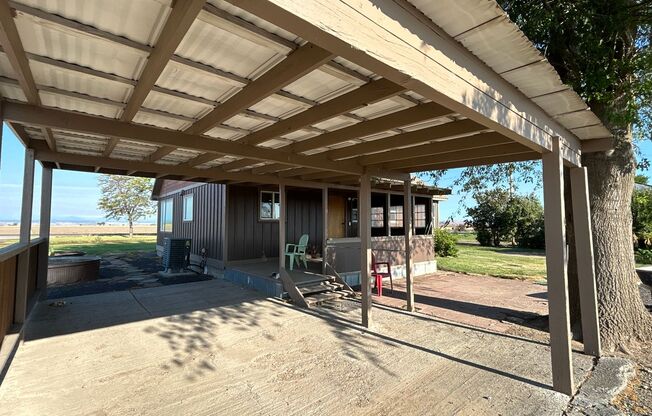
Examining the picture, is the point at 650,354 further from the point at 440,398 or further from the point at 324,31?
the point at 324,31

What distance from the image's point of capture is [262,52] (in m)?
2.01

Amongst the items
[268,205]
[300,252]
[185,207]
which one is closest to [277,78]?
[300,252]

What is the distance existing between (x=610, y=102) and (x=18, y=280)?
7.92 metres

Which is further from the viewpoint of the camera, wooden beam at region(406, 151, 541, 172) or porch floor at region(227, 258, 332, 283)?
porch floor at region(227, 258, 332, 283)

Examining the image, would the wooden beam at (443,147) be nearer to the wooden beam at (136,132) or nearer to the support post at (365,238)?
the support post at (365,238)

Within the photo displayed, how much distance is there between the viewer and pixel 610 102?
13.1 ft

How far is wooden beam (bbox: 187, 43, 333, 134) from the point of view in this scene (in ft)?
6.23

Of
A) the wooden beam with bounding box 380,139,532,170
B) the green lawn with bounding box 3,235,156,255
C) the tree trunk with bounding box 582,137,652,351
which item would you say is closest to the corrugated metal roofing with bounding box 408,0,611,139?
the wooden beam with bounding box 380,139,532,170

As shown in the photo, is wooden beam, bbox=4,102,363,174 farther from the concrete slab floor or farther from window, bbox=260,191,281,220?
window, bbox=260,191,281,220

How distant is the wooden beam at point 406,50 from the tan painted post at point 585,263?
177 cm

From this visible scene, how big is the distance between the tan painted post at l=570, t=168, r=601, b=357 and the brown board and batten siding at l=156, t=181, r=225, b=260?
7.23 m

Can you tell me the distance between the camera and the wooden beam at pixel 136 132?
2.77 metres

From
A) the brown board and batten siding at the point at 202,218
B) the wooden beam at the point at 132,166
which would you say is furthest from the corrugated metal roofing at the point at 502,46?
the brown board and batten siding at the point at 202,218

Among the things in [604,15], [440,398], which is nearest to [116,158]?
[440,398]
